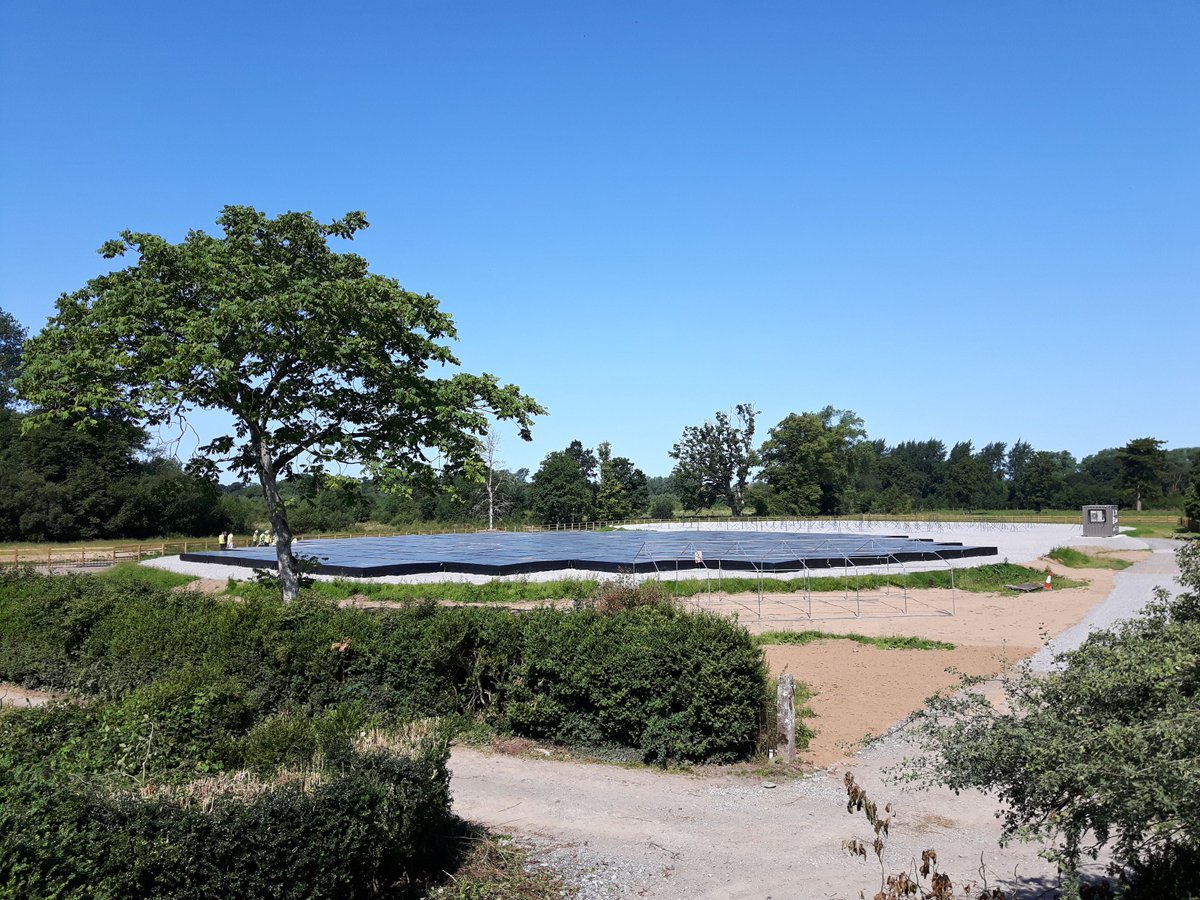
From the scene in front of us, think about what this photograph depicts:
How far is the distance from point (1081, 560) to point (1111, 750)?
46.2 metres

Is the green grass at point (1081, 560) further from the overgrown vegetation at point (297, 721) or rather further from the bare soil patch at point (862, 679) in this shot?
the overgrown vegetation at point (297, 721)

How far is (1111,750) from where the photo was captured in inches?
160

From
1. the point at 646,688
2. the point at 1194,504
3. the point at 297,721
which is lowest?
the point at 646,688

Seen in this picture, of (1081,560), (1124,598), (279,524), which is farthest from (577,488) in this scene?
(279,524)

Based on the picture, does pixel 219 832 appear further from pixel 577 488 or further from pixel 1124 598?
pixel 577 488

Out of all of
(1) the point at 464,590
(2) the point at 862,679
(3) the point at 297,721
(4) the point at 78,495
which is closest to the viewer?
(3) the point at 297,721

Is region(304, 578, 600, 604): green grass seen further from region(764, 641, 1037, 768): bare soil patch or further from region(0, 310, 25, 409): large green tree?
region(0, 310, 25, 409): large green tree

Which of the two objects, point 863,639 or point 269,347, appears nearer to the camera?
point 269,347

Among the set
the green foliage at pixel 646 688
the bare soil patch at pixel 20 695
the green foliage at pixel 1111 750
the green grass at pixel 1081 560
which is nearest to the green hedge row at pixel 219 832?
the green foliage at pixel 1111 750

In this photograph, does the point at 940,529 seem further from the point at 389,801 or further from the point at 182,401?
the point at 389,801

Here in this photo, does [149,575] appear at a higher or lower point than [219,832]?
lower

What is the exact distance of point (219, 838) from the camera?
5.34 metres

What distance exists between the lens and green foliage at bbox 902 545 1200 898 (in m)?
3.83

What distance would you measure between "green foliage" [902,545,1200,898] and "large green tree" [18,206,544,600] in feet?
46.6
